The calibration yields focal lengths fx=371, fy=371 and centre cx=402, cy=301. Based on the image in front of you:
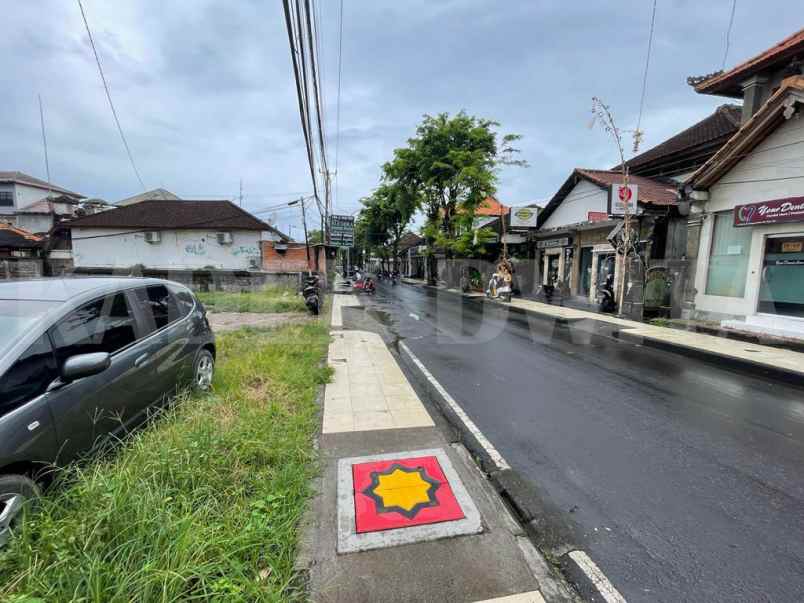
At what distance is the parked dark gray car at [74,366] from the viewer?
228 centimetres

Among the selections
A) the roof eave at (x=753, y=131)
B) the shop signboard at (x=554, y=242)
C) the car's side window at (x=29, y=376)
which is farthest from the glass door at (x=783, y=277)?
the car's side window at (x=29, y=376)

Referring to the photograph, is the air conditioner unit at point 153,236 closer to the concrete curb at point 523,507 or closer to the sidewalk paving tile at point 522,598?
the concrete curb at point 523,507

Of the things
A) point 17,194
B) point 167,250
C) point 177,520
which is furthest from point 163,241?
point 177,520

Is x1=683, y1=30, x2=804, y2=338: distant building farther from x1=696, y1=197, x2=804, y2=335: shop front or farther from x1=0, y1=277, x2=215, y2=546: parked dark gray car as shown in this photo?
x1=0, y1=277, x2=215, y2=546: parked dark gray car

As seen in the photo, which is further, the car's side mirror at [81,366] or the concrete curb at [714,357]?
the concrete curb at [714,357]

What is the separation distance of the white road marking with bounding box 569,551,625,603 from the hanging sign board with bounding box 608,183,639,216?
13.1m

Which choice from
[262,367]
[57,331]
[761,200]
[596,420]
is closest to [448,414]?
[596,420]

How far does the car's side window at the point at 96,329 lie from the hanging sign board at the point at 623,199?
46.4 feet

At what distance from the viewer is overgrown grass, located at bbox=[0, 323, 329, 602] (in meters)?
1.83

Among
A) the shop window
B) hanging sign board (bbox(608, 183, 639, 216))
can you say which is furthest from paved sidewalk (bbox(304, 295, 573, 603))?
hanging sign board (bbox(608, 183, 639, 216))

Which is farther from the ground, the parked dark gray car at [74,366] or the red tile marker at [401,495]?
the parked dark gray car at [74,366]

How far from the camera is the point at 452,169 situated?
23422 millimetres

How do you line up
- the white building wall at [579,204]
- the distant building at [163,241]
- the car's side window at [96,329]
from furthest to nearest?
the distant building at [163,241] → the white building wall at [579,204] → the car's side window at [96,329]

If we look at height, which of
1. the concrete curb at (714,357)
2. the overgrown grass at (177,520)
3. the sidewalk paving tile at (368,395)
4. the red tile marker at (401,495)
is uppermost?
the overgrown grass at (177,520)
